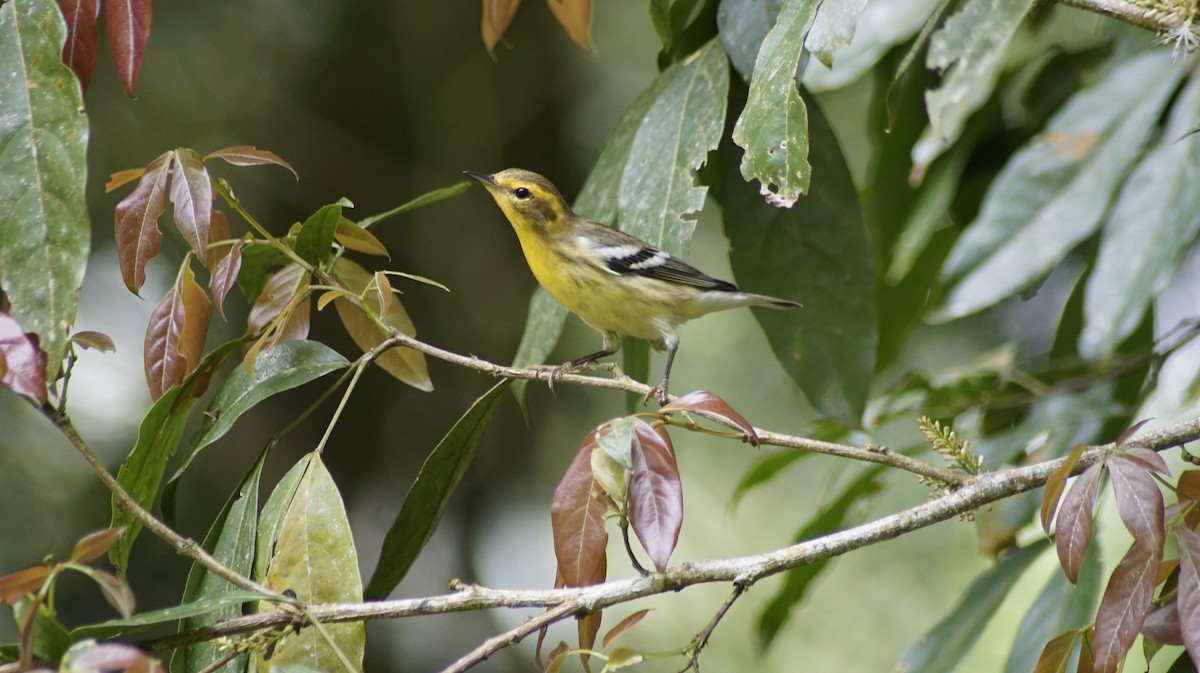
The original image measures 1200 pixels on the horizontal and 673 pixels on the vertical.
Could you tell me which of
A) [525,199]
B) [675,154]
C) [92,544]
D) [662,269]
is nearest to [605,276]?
[662,269]

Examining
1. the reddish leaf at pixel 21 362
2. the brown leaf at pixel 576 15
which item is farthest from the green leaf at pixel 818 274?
the reddish leaf at pixel 21 362

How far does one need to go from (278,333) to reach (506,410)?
8.72ft

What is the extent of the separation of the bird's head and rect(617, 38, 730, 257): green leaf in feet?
2.69

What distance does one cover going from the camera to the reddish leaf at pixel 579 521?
1.50 meters

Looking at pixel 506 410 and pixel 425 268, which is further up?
pixel 425 268

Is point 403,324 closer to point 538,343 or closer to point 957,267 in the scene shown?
point 538,343

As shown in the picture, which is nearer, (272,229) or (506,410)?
(272,229)

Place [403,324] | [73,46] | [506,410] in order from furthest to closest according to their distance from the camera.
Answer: [506,410], [403,324], [73,46]

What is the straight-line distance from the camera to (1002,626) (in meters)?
4.75

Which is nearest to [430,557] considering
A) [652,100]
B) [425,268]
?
[425,268]

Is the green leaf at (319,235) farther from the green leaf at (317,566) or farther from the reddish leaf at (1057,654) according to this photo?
the reddish leaf at (1057,654)

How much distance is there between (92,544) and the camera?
1.20 meters

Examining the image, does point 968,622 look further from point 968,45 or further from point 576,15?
point 576,15

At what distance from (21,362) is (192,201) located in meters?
0.39
